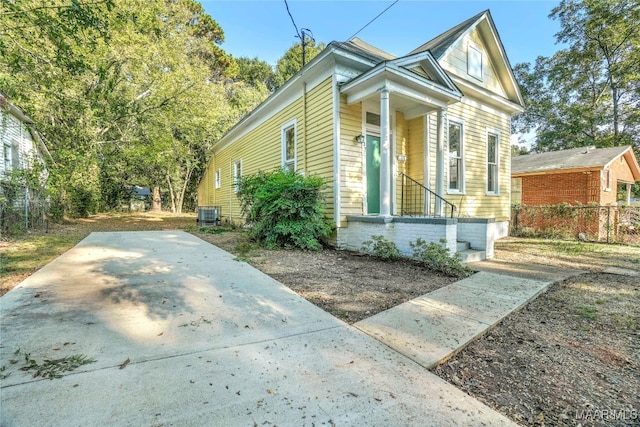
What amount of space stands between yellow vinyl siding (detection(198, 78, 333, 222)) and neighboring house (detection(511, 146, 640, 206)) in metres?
13.4

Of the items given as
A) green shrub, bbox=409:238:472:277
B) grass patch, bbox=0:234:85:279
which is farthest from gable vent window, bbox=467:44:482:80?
→ grass patch, bbox=0:234:85:279

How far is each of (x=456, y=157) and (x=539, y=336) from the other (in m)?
7.08

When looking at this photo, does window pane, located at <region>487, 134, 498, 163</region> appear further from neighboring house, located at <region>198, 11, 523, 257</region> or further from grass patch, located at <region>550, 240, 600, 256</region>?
grass patch, located at <region>550, 240, 600, 256</region>

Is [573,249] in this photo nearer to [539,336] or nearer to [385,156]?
[385,156]

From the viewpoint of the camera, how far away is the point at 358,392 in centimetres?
177

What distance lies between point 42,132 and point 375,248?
561 inches

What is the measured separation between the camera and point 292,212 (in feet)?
21.0

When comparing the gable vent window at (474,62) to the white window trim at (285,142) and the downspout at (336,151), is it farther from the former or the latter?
the white window trim at (285,142)

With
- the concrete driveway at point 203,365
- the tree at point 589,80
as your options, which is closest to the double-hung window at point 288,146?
the concrete driveway at point 203,365

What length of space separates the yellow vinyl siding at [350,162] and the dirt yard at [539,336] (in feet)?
5.19

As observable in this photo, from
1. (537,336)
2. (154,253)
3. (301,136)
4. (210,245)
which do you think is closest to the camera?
(537,336)

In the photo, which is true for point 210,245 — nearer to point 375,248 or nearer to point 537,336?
point 375,248

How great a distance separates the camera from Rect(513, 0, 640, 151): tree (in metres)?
18.3

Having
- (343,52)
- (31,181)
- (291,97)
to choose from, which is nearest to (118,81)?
(31,181)
